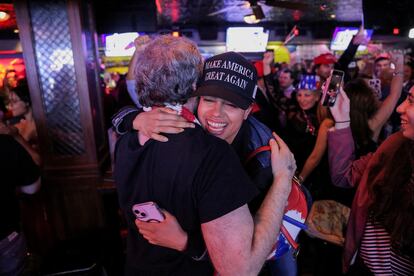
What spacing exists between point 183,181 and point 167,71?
373 millimetres

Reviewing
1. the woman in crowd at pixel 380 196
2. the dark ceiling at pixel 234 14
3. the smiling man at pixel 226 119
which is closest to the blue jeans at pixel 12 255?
the smiling man at pixel 226 119

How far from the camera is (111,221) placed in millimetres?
3471

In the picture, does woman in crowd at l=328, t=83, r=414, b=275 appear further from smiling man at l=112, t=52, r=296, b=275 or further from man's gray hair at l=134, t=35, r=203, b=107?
man's gray hair at l=134, t=35, r=203, b=107

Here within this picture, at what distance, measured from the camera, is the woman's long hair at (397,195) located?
52.0 inches

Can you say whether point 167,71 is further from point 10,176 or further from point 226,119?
point 10,176

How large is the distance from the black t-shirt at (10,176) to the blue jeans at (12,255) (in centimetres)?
5

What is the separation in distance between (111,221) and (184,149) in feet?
9.40

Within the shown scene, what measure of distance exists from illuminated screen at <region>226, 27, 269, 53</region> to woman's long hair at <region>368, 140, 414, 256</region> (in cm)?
748

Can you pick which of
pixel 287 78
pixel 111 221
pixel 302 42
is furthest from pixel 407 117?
pixel 302 42

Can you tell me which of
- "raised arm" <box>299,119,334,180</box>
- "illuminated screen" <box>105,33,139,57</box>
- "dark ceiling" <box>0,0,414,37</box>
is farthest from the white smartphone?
"illuminated screen" <box>105,33,139,57</box>

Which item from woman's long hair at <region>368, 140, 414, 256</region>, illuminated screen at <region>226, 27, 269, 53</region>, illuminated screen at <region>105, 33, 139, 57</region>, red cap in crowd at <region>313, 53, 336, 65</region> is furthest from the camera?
illuminated screen at <region>226, 27, 269, 53</region>

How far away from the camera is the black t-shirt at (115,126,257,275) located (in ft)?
3.08

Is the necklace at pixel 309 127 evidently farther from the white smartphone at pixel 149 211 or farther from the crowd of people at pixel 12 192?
the crowd of people at pixel 12 192

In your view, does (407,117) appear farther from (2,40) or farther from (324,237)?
(2,40)
